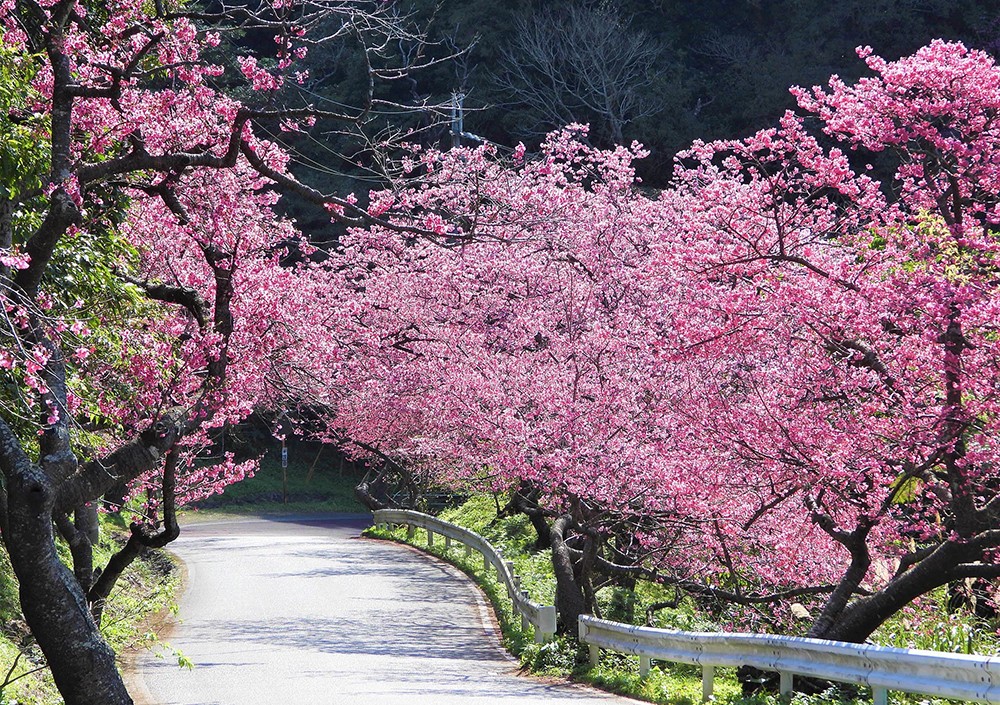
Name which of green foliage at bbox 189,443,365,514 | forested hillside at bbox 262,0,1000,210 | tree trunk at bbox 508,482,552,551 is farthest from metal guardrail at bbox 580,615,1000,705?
green foliage at bbox 189,443,365,514

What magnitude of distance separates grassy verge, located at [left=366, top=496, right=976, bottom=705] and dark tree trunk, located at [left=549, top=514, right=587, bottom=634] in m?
0.57

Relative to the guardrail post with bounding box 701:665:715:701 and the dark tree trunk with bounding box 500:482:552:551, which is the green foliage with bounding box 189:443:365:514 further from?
the guardrail post with bounding box 701:665:715:701

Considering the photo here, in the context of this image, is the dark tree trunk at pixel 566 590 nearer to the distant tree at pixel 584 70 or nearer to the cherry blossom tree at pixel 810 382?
the cherry blossom tree at pixel 810 382

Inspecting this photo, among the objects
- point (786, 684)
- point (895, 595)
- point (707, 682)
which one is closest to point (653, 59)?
point (895, 595)

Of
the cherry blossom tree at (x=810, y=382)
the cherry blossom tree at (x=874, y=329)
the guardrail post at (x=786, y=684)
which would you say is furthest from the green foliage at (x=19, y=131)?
the guardrail post at (x=786, y=684)

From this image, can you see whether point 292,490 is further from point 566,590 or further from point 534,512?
point 566,590

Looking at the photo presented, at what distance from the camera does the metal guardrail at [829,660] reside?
711 cm

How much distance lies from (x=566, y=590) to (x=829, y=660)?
24.4 ft

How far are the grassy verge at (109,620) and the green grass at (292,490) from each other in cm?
1872

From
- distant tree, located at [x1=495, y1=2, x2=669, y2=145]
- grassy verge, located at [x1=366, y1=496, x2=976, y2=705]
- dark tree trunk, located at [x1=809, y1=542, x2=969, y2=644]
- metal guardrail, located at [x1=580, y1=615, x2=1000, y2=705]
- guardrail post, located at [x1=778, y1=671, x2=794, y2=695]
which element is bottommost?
grassy verge, located at [x1=366, y1=496, x2=976, y2=705]

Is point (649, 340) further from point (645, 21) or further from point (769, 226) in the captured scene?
point (645, 21)

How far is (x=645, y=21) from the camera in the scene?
47312mm

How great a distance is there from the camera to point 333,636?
17.1m

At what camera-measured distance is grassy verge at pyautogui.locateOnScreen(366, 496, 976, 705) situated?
977 cm
